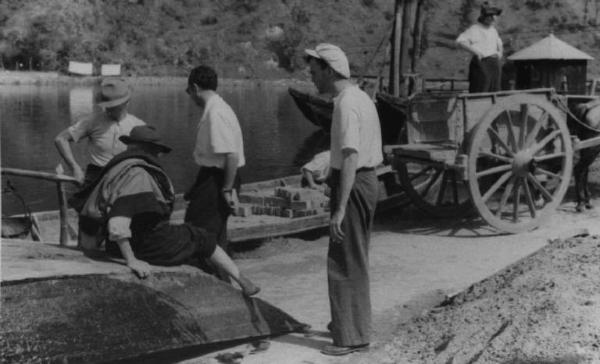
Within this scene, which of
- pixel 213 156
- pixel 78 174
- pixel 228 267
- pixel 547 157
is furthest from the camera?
pixel 547 157

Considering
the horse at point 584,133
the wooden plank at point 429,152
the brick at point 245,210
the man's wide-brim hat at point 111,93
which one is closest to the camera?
the man's wide-brim hat at point 111,93

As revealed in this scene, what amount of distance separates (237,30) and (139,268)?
67.1m

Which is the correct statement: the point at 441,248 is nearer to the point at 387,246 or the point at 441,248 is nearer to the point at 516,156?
the point at 387,246

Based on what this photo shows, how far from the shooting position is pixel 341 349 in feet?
20.4

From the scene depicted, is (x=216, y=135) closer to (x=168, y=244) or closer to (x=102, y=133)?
(x=168, y=244)

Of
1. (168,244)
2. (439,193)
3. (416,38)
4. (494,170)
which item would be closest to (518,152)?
(494,170)

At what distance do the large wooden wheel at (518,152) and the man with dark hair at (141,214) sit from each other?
481 centimetres

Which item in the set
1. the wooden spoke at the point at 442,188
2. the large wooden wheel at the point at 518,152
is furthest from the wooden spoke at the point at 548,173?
the wooden spoke at the point at 442,188

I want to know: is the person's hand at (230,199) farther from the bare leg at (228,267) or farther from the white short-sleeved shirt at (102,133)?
the white short-sleeved shirt at (102,133)

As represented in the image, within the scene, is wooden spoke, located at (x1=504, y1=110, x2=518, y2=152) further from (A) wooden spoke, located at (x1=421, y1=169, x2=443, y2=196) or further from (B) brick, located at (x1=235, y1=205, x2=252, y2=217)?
(B) brick, located at (x1=235, y1=205, x2=252, y2=217)

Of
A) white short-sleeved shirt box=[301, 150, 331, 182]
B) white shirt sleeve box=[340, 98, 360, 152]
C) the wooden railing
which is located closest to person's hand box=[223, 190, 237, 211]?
white short-sleeved shirt box=[301, 150, 331, 182]

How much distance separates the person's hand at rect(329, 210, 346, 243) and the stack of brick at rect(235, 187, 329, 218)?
5047mm

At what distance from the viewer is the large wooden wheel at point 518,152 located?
10.4 m

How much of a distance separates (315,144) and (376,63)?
2762 centimetres
